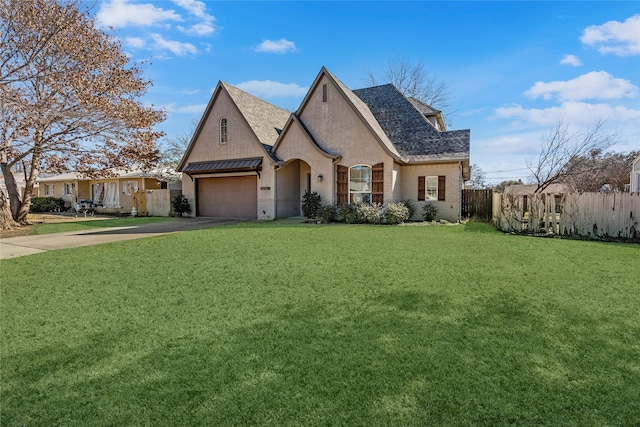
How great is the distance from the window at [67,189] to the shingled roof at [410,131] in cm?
2839

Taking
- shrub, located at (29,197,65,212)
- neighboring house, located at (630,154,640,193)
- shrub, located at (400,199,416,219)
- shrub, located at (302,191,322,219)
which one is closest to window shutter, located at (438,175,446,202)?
shrub, located at (400,199,416,219)

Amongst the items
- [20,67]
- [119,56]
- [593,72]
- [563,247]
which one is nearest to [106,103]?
[20,67]

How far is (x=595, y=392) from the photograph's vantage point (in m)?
2.83

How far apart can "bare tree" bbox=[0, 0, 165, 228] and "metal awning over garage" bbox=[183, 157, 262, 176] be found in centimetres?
259

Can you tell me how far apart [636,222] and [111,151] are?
2409 cm

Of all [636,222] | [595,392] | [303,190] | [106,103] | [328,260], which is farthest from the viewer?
[303,190]

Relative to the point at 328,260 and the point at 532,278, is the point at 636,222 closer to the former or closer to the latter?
the point at 532,278

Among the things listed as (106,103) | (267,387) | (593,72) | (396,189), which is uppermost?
(593,72)

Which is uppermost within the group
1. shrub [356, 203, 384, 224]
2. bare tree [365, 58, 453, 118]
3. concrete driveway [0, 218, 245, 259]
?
bare tree [365, 58, 453, 118]

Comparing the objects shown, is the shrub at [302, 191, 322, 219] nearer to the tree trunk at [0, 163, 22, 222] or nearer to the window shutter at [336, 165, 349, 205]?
the window shutter at [336, 165, 349, 205]

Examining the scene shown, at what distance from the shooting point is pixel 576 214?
454 inches

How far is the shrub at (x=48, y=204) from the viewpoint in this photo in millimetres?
29953

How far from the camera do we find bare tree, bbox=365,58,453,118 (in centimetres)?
3438

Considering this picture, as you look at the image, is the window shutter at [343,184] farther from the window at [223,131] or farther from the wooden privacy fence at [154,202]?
the wooden privacy fence at [154,202]
